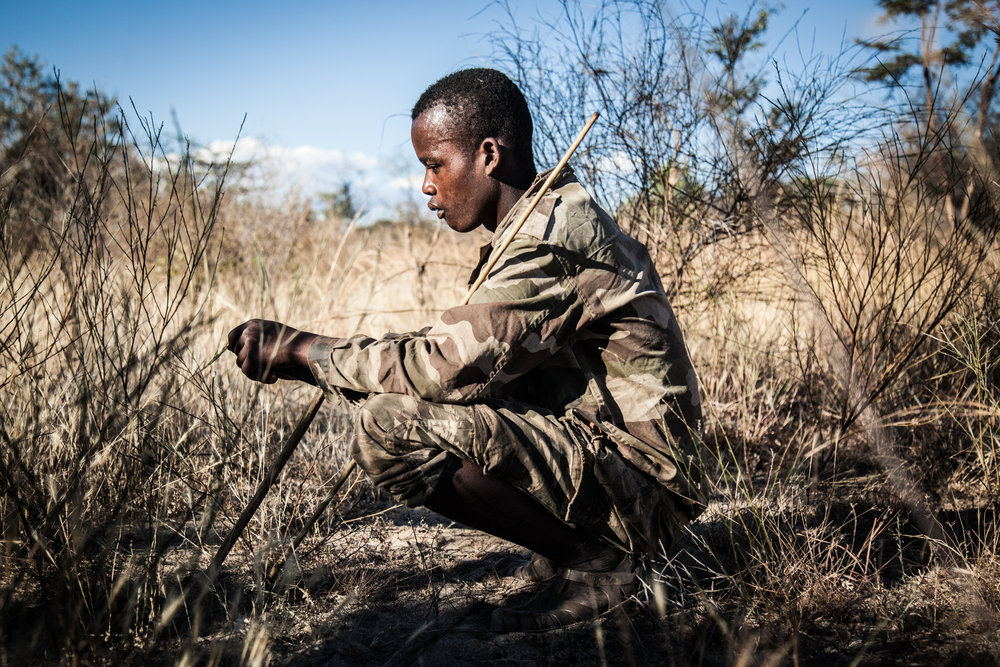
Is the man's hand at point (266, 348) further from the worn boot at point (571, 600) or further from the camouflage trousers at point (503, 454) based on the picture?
the worn boot at point (571, 600)

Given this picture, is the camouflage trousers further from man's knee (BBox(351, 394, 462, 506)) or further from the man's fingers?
the man's fingers

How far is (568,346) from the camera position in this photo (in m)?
1.95

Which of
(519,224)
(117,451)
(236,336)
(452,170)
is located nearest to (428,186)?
(452,170)

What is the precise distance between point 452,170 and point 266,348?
722mm

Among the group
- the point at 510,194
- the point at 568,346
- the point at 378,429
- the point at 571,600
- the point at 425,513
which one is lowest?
the point at 571,600

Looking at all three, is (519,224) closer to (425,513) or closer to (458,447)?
(458,447)

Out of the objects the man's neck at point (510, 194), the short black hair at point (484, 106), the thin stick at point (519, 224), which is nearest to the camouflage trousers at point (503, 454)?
the thin stick at point (519, 224)

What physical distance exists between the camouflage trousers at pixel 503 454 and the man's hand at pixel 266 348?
233mm

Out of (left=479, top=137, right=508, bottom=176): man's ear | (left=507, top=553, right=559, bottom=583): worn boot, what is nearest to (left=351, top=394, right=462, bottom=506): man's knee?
(left=507, top=553, right=559, bottom=583): worn boot

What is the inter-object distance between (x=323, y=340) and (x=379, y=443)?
0.31m

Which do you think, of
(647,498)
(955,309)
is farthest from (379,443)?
(955,309)

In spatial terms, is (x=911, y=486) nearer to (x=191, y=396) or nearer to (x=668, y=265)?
(x=668, y=265)

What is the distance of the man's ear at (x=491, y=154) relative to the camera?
2070 mm

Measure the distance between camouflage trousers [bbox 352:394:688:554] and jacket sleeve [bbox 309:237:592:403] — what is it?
0.19ft
